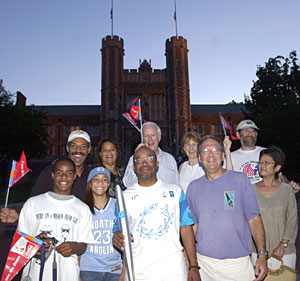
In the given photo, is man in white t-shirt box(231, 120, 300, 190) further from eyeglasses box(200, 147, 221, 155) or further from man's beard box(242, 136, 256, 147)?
eyeglasses box(200, 147, 221, 155)

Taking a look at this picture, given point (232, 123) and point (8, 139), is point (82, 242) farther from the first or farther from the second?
point (232, 123)

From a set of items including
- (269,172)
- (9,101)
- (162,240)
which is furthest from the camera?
(9,101)

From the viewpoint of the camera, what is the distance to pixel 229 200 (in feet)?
7.23

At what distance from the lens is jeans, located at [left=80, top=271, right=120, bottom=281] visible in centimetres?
229

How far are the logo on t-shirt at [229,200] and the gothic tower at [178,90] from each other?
24.0m

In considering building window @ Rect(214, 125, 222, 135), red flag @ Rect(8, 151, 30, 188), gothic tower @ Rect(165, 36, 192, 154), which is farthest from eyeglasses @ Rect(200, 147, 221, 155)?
building window @ Rect(214, 125, 222, 135)

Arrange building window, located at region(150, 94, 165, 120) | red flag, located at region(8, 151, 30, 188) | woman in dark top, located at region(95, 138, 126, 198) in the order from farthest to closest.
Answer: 1. building window, located at region(150, 94, 165, 120)
2. woman in dark top, located at region(95, 138, 126, 198)
3. red flag, located at region(8, 151, 30, 188)

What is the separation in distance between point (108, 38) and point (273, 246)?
26940mm

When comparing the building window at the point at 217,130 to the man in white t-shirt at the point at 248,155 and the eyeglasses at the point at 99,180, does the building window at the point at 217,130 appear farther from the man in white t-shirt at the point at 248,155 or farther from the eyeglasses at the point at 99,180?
the eyeglasses at the point at 99,180

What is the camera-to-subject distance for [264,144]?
21.8 metres

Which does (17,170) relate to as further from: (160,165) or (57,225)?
(160,165)

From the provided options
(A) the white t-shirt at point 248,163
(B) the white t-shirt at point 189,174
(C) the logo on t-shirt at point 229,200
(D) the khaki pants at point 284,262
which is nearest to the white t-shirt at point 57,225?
(C) the logo on t-shirt at point 229,200

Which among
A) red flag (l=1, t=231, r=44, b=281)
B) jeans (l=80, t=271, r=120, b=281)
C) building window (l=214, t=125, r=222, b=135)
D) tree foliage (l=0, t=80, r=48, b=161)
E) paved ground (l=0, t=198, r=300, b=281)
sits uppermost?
building window (l=214, t=125, r=222, b=135)

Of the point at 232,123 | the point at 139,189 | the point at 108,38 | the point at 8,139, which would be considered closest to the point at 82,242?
the point at 139,189
